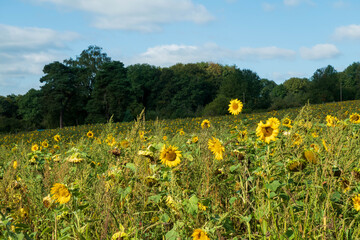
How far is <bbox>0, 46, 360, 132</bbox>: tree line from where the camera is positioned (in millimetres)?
40125

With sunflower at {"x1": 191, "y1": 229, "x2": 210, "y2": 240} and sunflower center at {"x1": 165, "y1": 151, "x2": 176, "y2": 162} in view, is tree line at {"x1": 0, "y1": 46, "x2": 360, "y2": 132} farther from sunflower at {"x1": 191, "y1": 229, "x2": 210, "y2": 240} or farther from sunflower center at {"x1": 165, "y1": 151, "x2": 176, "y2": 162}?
sunflower at {"x1": 191, "y1": 229, "x2": 210, "y2": 240}

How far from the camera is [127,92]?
137 ft

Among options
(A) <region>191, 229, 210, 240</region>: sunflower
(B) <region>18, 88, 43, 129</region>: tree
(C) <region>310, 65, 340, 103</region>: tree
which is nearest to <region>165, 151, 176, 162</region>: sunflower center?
(A) <region>191, 229, 210, 240</region>: sunflower

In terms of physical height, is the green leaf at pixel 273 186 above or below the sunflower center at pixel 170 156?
below

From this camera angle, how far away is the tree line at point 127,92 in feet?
132

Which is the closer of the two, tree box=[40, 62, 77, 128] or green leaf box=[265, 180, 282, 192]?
green leaf box=[265, 180, 282, 192]

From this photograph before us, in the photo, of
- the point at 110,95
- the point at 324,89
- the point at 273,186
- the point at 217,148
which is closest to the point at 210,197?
the point at 217,148

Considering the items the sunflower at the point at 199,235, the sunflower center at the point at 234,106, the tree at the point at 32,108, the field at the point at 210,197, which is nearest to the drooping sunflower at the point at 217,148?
the field at the point at 210,197

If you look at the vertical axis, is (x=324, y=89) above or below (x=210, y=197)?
above

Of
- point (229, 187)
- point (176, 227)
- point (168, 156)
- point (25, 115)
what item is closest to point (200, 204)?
point (176, 227)

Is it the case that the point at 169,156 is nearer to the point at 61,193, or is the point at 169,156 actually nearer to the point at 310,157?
the point at 61,193

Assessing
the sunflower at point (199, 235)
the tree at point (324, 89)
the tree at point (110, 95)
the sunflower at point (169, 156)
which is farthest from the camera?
the tree at point (324, 89)

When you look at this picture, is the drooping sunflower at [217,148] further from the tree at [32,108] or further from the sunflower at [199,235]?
the tree at [32,108]

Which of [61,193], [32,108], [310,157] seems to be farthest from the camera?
[32,108]
